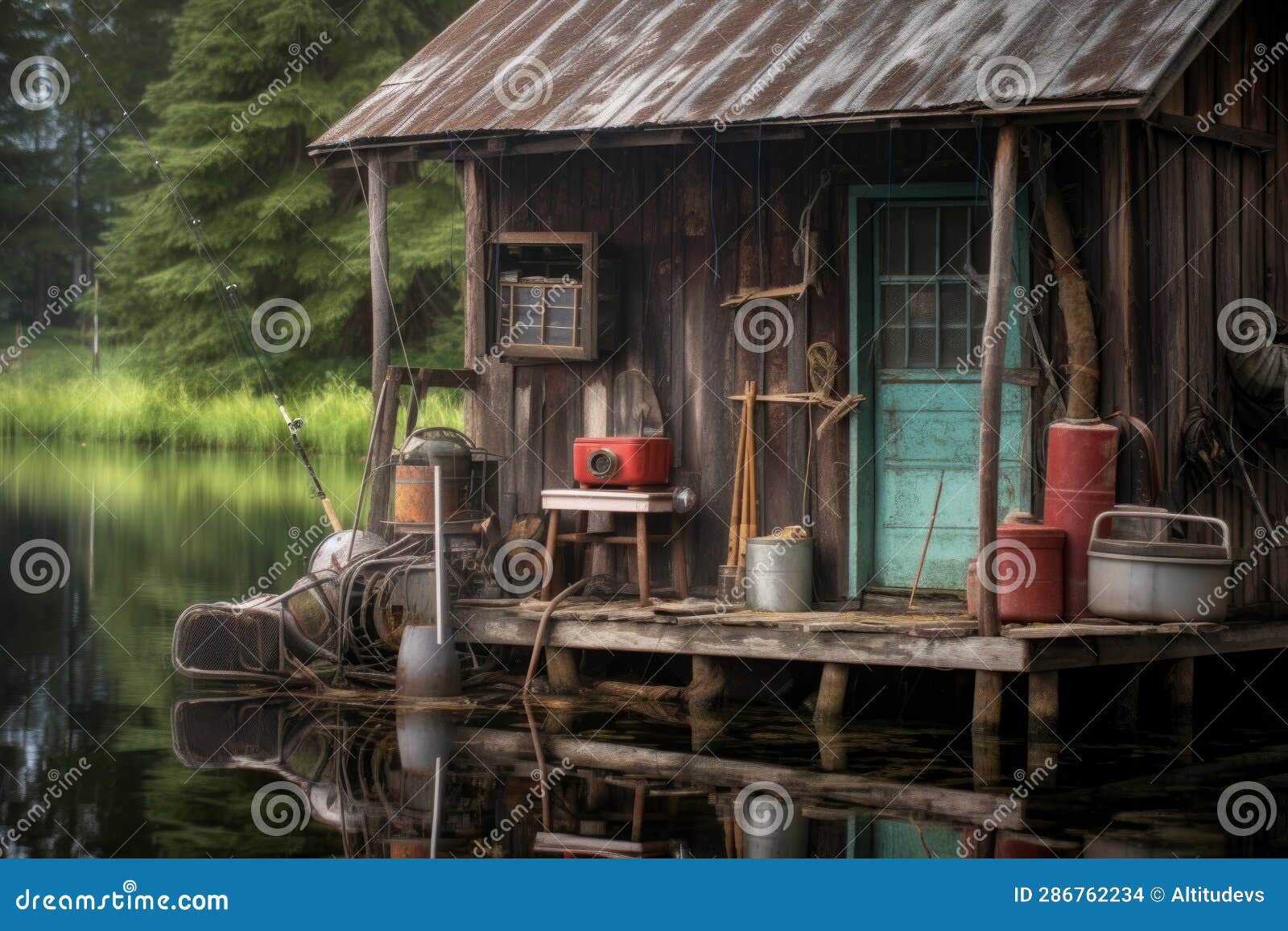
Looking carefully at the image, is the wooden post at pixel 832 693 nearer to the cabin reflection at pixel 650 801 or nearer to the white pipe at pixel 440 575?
the cabin reflection at pixel 650 801

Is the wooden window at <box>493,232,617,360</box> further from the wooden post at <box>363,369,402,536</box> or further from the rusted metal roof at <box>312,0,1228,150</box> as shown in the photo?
the rusted metal roof at <box>312,0,1228,150</box>

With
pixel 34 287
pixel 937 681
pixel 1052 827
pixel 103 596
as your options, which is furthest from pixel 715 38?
pixel 34 287

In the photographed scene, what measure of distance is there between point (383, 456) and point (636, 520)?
1875mm

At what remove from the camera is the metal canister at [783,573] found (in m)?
11.6

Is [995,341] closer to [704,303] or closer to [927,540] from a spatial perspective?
[927,540]

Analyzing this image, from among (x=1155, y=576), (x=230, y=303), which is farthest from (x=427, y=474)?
(x=230, y=303)

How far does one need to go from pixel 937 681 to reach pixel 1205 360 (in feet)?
8.56

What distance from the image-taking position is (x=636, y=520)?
1249cm

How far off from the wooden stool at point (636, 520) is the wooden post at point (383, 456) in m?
1.28

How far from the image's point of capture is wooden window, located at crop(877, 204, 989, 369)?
11.7 m

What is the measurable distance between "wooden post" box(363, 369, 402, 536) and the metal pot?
4946 mm

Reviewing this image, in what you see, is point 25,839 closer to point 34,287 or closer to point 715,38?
point 715,38

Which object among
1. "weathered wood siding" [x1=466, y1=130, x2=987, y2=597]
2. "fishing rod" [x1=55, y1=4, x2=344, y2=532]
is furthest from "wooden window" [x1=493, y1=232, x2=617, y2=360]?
"fishing rod" [x1=55, y1=4, x2=344, y2=532]

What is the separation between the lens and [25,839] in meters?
8.08
